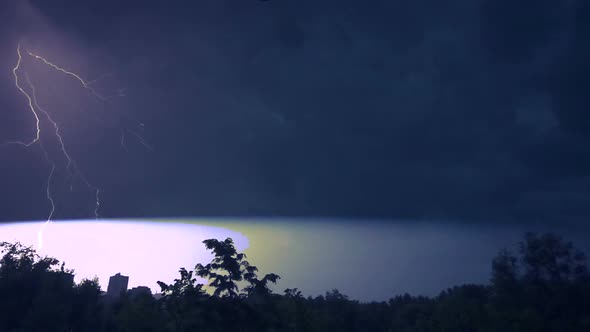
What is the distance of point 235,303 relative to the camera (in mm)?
18234

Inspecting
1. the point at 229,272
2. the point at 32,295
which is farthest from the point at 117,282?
the point at 229,272

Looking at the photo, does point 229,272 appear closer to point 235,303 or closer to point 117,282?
point 235,303

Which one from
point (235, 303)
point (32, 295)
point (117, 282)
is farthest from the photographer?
point (117, 282)

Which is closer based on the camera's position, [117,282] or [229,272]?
[229,272]

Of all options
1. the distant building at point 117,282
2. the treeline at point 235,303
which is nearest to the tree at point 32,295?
the treeline at point 235,303

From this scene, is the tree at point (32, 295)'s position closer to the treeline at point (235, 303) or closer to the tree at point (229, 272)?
the treeline at point (235, 303)

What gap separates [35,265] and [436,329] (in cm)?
3745

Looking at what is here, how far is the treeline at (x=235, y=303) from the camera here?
Result: 60.4ft

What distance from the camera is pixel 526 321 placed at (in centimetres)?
2592

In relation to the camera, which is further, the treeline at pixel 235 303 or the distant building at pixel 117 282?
the distant building at pixel 117 282

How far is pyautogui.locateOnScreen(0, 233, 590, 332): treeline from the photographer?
18422 millimetres

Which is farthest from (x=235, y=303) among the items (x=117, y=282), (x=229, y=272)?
(x=117, y=282)

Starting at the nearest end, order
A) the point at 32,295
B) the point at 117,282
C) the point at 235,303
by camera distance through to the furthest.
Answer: the point at 235,303 < the point at 32,295 < the point at 117,282

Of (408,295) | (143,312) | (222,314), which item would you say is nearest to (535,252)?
(222,314)
